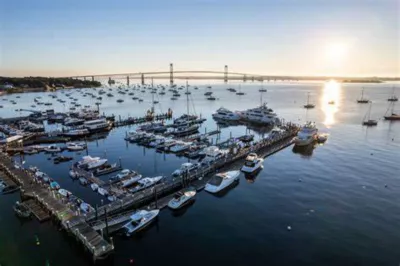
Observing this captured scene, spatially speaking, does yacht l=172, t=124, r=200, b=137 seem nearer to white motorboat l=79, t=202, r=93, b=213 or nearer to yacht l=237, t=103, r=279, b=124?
yacht l=237, t=103, r=279, b=124

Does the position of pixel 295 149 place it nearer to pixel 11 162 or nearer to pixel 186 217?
pixel 186 217

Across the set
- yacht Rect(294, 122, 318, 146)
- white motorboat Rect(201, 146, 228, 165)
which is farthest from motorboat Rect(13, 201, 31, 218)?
yacht Rect(294, 122, 318, 146)

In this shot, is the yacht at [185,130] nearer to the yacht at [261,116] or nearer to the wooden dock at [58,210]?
the yacht at [261,116]

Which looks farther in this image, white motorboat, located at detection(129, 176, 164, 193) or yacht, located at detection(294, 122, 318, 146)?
yacht, located at detection(294, 122, 318, 146)

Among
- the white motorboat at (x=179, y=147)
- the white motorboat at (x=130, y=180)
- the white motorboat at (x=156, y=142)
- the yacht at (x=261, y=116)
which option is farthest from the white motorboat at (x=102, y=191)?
the yacht at (x=261, y=116)

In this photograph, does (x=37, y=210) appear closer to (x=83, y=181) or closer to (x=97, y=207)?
(x=97, y=207)

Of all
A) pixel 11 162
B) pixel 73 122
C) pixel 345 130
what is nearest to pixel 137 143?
pixel 11 162
